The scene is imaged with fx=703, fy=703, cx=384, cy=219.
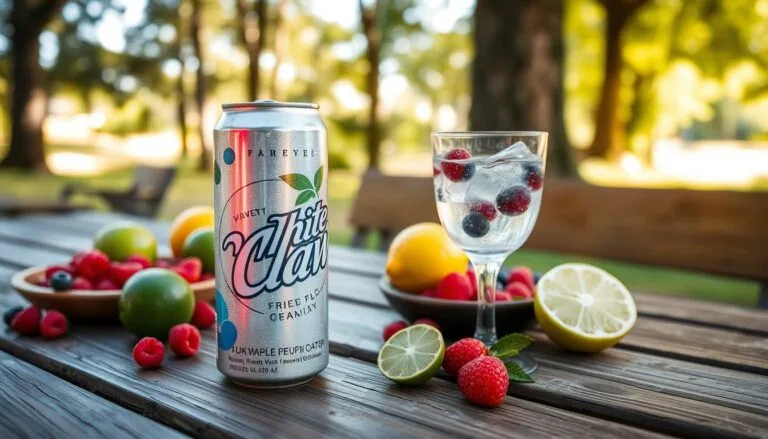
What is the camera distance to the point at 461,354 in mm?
1170


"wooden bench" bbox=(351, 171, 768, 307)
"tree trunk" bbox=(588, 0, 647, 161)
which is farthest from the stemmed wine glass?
"tree trunk" bbox=(588, 0, 647, 161)

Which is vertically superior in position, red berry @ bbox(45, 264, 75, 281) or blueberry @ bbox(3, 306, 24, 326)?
red berry @ bbox(45, 264, 75, 281)

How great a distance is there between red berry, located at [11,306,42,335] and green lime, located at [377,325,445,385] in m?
0.76

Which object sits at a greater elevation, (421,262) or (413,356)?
(421,262)

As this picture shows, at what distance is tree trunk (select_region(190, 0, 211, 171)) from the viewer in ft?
52.3

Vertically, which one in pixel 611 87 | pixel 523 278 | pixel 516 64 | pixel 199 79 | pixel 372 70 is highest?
pixel 199 79

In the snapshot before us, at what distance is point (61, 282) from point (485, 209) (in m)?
0.90

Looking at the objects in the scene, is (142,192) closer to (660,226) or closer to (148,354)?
(660,226)

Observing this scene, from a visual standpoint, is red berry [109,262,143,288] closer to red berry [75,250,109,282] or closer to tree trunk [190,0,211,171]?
red berry [75,250,109,282]

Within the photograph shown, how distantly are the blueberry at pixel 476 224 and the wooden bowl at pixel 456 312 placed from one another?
170 mm

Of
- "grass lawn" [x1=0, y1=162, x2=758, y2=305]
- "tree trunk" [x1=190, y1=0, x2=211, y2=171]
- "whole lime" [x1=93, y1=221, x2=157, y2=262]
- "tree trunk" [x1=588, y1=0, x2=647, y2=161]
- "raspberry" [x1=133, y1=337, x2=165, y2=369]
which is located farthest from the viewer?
"tree trunk" [x1=190, y1=0, x2=211, y2=171]

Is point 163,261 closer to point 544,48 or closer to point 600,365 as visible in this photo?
point 600,365

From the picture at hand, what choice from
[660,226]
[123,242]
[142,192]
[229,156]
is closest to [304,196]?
[229,156]

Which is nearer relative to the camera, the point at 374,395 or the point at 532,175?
the point at 374,395
